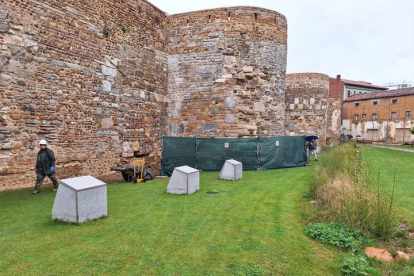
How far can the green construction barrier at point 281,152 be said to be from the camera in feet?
43.3

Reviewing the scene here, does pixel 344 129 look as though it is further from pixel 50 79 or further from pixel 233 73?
pixel 50 79

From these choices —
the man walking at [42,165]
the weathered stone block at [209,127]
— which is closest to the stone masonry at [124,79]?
the weathered stone block at [209,127]

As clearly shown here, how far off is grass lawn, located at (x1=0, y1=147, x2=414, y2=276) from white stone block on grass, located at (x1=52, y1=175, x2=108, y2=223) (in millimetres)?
203

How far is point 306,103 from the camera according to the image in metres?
22.6

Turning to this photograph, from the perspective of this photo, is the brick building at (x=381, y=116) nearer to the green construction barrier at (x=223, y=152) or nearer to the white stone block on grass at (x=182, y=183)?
the green construction barrier at (x=223, y=152)

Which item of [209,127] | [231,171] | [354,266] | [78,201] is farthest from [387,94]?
[78,201]

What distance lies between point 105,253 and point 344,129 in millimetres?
48077

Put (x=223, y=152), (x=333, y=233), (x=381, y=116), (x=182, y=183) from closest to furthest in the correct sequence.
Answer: (x=333, y=233) → (x=182, y=183) → (x=223, y=152) → (x=381, y=116)

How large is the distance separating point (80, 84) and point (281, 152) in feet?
32.0

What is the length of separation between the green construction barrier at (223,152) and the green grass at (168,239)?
5.29m

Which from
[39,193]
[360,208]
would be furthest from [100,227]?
[360,208]

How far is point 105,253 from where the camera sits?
402 cm

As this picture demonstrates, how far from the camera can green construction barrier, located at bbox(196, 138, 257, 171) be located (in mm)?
12594

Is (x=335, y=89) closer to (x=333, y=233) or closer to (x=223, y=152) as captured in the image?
(x=223, y=152)
